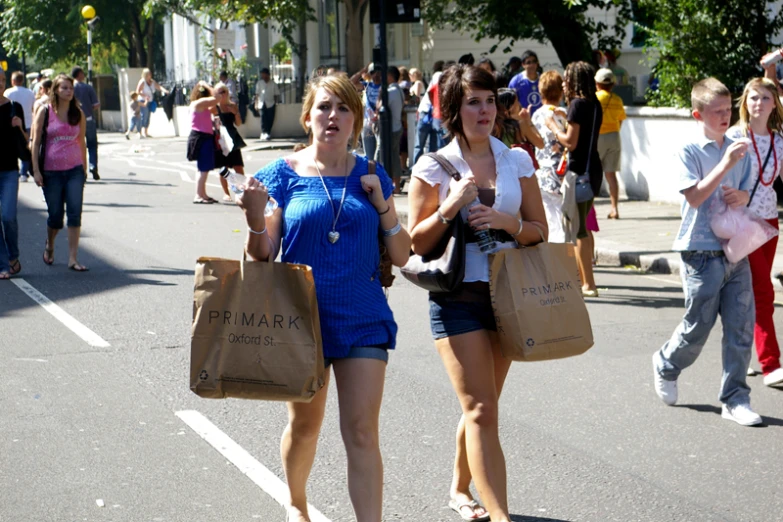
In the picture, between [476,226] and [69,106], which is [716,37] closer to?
[69,106]

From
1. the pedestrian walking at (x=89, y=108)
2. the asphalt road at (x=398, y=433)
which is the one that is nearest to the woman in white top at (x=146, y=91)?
the pedestrian walking at (x=89, y=108)

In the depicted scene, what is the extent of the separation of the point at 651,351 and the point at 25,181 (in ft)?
54.8

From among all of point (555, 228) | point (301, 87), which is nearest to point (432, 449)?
point (555, 228)

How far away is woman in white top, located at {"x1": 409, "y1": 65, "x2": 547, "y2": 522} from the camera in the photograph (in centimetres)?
433

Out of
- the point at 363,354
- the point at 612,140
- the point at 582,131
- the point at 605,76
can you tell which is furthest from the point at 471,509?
the point at 612,140

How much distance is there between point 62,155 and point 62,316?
2.62 meters

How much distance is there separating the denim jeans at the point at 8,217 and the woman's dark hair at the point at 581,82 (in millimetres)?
5362

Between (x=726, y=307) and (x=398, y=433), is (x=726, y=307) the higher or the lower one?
the higher one

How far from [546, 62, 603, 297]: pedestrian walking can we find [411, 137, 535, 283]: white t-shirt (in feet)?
16.6

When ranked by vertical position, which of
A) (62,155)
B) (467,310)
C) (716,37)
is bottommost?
(467,310)

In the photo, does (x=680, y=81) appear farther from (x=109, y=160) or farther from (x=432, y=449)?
(x=109, y=160)

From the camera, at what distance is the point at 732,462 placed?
5.51 m

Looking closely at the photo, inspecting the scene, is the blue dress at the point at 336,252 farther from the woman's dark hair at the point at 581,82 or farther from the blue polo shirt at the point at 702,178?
the woman's dark hair at the point at 581,82

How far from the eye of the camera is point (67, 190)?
1139cm
